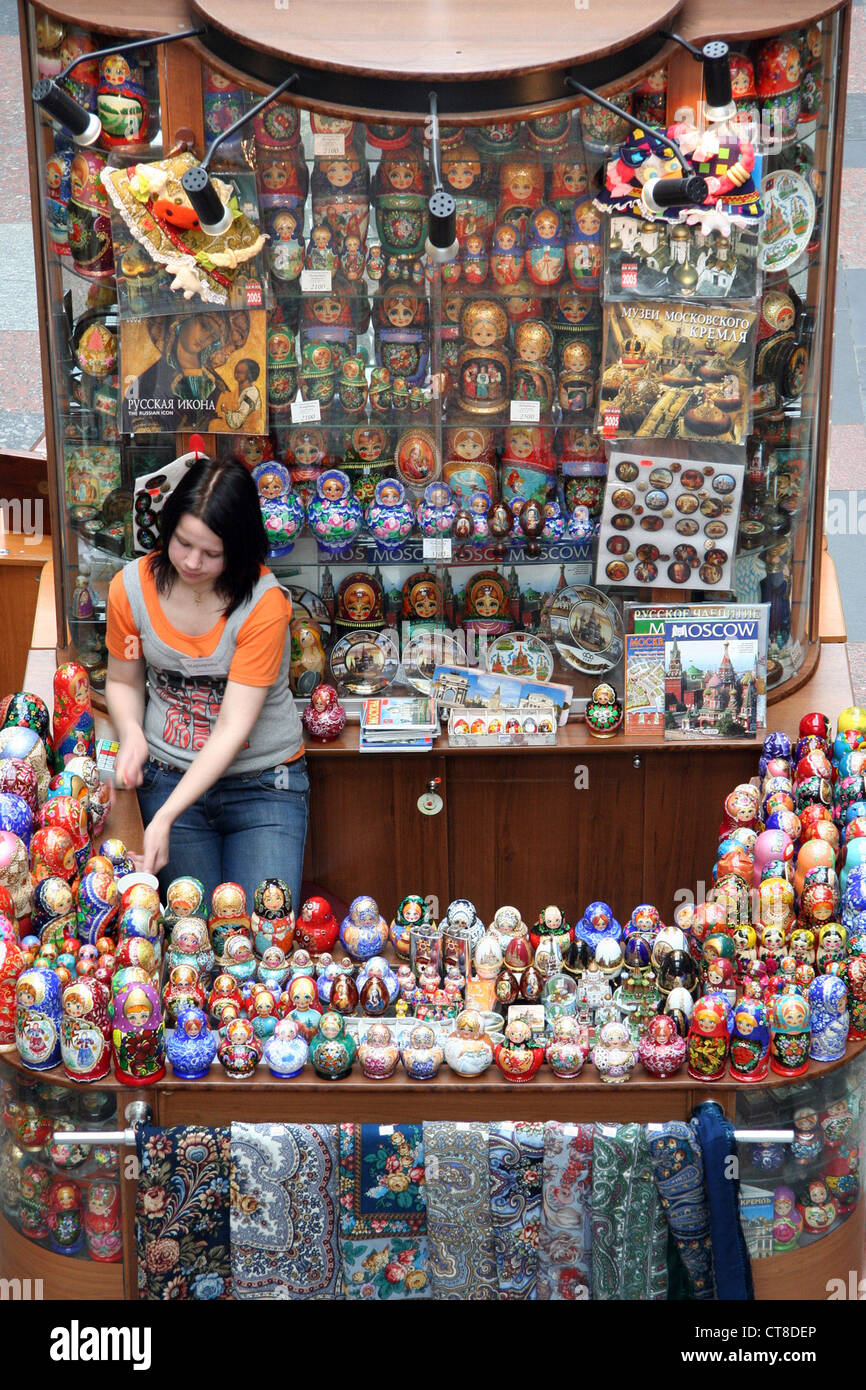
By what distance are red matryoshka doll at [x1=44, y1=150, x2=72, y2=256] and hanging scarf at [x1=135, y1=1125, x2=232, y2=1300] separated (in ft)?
7.82

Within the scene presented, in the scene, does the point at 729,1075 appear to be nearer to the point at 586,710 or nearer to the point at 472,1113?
the point at 472,1113

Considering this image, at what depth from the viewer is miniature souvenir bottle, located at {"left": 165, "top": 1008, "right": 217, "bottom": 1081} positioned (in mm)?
3371

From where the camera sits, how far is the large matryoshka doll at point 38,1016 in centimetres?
336

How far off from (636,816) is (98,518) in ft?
5.70

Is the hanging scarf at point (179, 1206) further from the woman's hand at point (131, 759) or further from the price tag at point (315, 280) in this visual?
the price tag at point (315, 280)

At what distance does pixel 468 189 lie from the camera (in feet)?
14.5

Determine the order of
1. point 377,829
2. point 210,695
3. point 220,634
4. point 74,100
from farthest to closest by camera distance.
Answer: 1. point 377,829
2. point 210,695
3. point 220,634
4. point 74,100

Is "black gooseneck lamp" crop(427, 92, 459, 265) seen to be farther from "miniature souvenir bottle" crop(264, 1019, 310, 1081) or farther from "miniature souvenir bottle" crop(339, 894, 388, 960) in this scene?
Answer: "miniature souvenir bottle" crop(264, 1019, 310, 1081)

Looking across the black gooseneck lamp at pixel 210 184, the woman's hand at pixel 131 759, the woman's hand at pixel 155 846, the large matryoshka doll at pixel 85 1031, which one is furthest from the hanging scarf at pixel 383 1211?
the black gooseneck lamp at pixel 210 184

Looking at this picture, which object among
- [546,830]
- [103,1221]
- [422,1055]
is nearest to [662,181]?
[546,830]

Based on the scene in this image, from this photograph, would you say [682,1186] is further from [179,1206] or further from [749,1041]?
[179,1206]

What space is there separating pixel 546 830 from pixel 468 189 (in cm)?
180

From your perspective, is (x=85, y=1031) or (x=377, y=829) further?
(x=377, y=829)
